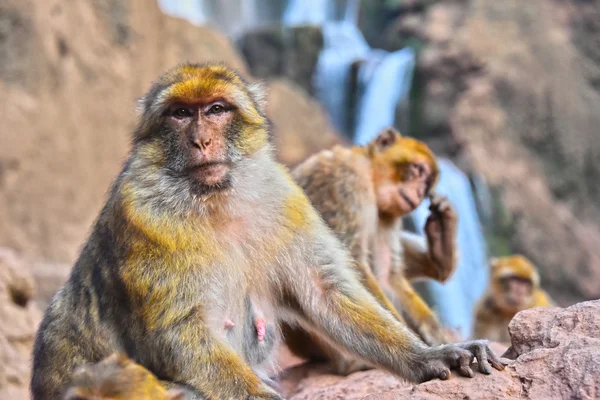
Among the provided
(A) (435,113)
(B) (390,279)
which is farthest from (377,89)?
(B) (390,279)

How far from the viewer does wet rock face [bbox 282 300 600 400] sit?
87.3 inches

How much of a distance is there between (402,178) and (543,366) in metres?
2.19

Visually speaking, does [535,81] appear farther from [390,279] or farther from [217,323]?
[217,323]

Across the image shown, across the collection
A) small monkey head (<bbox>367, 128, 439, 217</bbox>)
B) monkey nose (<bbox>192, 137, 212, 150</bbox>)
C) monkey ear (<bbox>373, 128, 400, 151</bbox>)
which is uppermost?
monkey nose (<bbox>192, 137, 212, 150</bbox>)

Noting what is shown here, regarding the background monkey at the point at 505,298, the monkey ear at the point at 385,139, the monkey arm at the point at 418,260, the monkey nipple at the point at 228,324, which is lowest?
the background monkey at the point at 505,298

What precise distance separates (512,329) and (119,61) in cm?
734

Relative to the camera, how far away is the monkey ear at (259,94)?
3.04 metres

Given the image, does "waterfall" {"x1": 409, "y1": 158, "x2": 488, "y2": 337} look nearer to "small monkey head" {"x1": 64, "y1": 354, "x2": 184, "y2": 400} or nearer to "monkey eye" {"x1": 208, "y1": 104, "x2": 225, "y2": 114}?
"monkey eye" {"x1": 208, "y1": 104, "x2": 225, "y2": 114}

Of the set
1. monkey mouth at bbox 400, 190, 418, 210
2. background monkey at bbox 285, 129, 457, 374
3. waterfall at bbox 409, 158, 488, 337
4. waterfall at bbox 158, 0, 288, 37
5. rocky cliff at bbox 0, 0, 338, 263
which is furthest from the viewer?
waterfall at bbox 158, 0, 288, 37

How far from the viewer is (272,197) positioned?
287 cm

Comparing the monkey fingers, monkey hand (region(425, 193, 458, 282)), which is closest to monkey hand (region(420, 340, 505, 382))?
the monkey fingers

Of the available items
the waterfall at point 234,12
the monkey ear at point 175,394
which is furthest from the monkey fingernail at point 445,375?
the waterfall at point 234,12

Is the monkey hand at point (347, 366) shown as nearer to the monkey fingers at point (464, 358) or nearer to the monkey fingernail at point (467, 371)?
the monkey fingers at point (464, 358)

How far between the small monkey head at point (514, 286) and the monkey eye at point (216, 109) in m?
4.91
